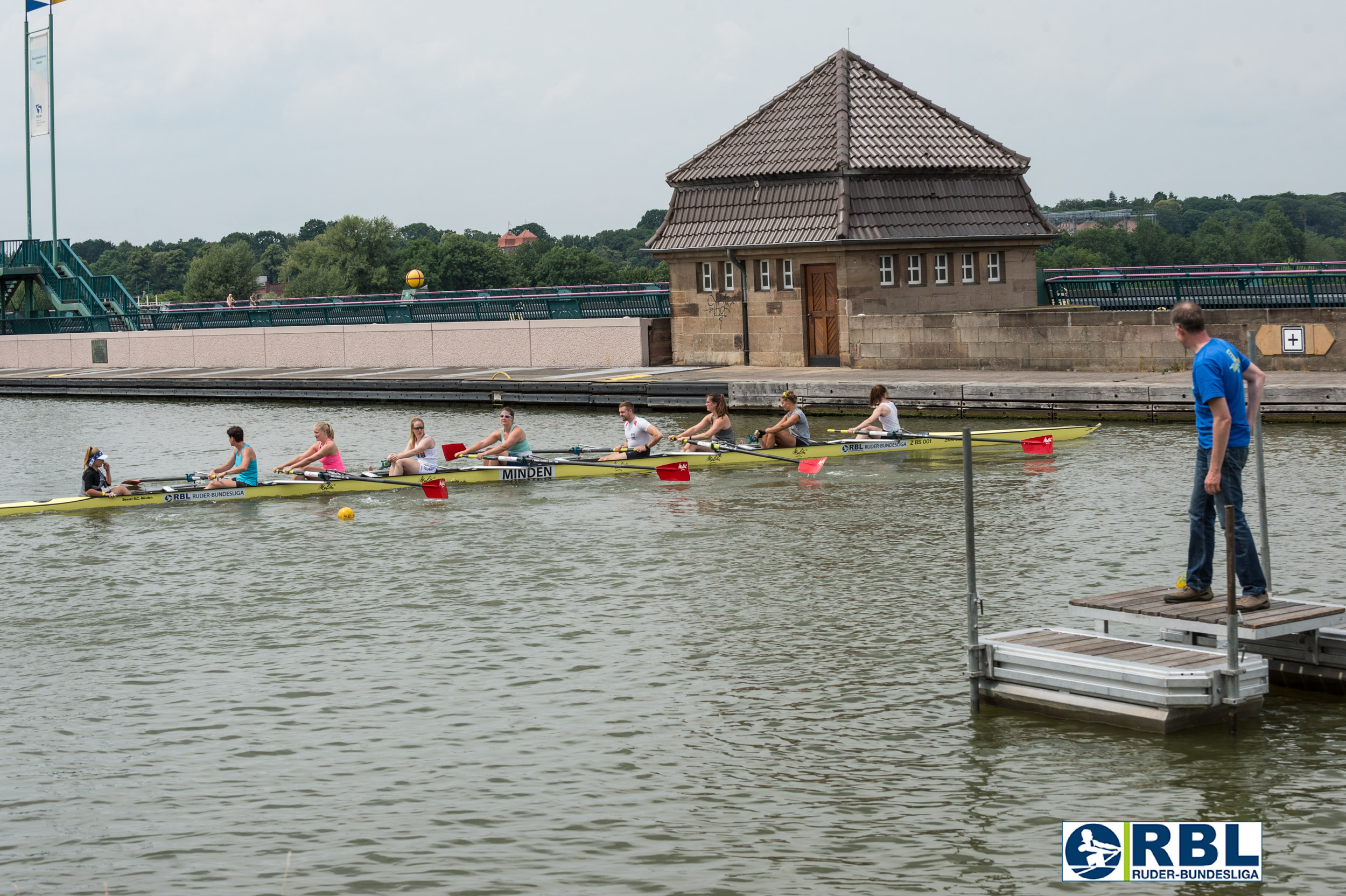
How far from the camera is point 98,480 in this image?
836 inches

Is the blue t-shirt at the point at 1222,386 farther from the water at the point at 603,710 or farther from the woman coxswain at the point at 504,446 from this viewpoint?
the woman coxswain at the point at 504,446

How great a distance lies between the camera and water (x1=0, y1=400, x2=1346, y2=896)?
821 cm

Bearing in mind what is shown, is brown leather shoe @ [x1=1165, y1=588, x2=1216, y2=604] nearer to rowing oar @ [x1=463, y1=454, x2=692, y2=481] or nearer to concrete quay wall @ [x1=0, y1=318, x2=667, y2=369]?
rowing oar @ [x1=463, y1=454, x2=692, y2=481]

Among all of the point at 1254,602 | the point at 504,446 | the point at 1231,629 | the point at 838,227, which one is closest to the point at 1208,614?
the point at 1254,602

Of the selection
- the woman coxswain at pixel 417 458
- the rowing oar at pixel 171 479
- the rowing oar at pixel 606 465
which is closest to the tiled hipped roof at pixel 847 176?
the rowing oar at pixel 606 465

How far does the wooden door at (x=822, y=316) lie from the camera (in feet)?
117

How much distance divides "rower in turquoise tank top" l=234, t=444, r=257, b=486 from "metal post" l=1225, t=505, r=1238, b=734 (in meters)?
15.9

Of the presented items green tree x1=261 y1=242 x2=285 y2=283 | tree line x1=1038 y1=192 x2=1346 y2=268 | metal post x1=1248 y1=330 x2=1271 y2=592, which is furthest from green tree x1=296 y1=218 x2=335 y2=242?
metal post x1=1248 y1=330 x2=1271 y2=592

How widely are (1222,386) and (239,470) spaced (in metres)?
16.2

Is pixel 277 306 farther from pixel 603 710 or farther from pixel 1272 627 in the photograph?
pixel 1272 627


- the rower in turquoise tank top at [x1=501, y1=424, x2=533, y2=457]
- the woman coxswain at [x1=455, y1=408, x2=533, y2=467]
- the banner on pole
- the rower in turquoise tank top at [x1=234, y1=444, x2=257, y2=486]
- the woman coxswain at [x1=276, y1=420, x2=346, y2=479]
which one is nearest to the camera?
the rower in turquoise tank top at [x1=234, y1=444, x2=257, y2=486]

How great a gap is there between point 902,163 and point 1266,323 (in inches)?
409

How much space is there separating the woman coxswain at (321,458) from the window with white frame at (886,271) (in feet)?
55.7

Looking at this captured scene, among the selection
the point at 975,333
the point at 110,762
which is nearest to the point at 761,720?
the point at 110,762
